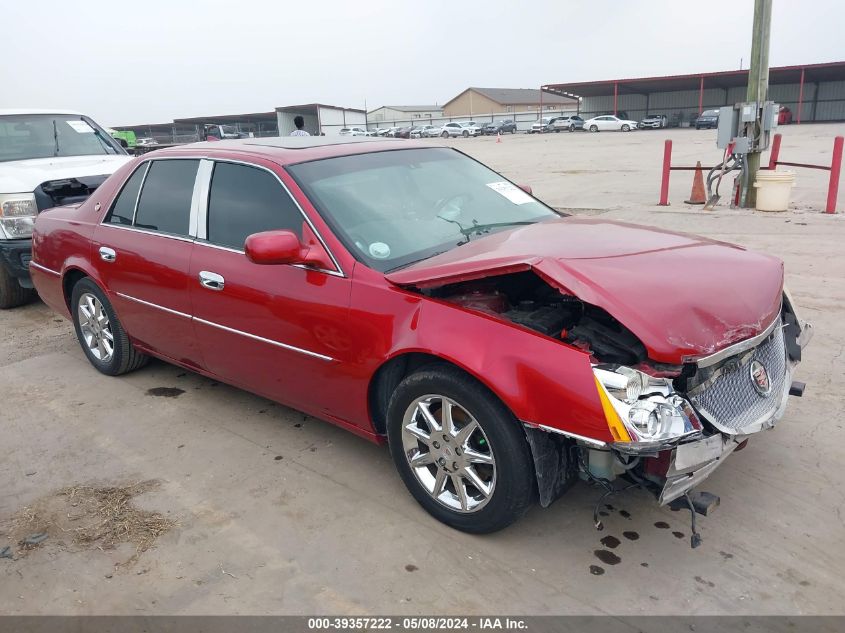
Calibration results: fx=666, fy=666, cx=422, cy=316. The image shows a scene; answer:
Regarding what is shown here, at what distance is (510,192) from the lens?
4.17 m

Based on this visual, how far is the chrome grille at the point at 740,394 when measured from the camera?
103 inches

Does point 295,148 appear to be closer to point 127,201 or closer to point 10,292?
point 127,201

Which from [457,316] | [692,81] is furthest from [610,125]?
[457,316]

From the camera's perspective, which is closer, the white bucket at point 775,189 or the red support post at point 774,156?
the white bucket at point 775,189

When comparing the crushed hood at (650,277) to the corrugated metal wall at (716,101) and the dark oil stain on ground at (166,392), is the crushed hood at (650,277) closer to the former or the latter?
the dark oil stain on ground at (166,392)

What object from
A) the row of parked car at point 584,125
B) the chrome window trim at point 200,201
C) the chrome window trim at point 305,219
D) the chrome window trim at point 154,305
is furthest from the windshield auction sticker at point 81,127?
the row of parked car at point 584,125

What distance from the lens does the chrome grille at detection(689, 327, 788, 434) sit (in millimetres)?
2607

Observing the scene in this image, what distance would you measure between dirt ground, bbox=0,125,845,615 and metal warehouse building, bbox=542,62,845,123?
169ft

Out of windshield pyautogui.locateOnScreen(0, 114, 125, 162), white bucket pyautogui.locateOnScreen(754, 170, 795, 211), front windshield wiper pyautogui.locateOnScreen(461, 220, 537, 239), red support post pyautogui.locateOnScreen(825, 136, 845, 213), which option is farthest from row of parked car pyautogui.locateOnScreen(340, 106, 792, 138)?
front windshield wiper pyautogui.locateOnScreen(461, 220, 537, 239)

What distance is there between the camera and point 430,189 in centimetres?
379

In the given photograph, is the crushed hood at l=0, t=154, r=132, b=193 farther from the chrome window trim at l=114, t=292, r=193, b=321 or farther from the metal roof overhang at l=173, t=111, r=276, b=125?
the metal roof overhang at l=173, t=111, r=276, b=125

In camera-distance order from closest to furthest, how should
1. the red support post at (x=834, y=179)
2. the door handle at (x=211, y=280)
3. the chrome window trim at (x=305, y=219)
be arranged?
the chrome window trim at (x=305, y=219) < the door handle at (x=211, y=280) < the red support post at (x=834, y=179)

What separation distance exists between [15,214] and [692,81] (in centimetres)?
5665

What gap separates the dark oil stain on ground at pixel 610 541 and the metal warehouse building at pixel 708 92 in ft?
171
